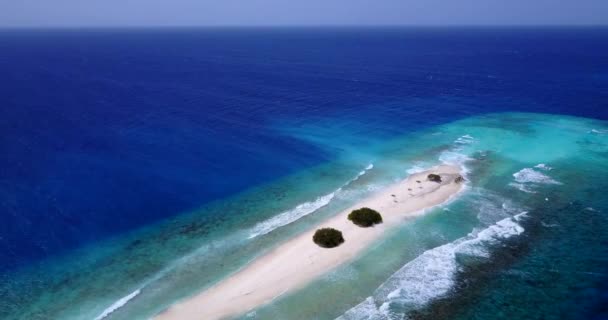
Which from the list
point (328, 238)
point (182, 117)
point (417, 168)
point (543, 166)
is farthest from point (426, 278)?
point (182, 117)

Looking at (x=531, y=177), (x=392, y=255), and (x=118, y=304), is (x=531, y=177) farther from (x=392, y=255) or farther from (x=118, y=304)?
(x=118, y=304)

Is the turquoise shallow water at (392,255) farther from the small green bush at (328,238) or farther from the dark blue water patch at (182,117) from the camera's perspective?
the dark blue water patch at (182,117)

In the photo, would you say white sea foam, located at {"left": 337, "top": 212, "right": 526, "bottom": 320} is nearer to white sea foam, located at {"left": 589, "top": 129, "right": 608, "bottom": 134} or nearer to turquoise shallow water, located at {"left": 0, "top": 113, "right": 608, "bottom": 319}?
turquoise shallow water, located at {"left": 0, "top": 113, "right": 608, "bottom": 319}

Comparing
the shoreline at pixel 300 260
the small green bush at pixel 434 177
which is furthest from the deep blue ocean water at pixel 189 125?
the small green bush at pixel 434 177

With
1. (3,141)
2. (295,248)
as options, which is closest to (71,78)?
(3,141)

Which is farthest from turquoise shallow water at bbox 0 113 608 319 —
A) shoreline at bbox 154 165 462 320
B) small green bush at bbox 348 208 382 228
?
small green bush at bbox 348 208 382 228
